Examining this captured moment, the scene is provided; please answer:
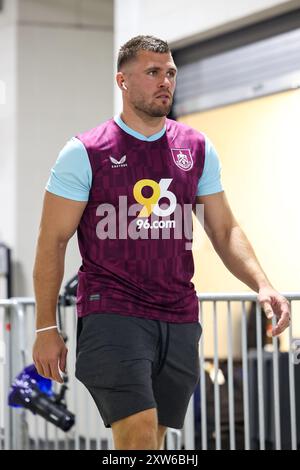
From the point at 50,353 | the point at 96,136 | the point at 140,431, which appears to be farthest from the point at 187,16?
the point at 140,431

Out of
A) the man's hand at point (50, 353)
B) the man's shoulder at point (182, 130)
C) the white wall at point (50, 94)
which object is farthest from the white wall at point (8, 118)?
the man's hand at point (50, 353)

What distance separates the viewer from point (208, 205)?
4.12m

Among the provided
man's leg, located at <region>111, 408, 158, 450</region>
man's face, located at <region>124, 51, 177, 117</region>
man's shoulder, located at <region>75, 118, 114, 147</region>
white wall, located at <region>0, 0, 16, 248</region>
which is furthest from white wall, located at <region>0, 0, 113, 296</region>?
man's leg, located at <region>111, 408, 158, 450</region>

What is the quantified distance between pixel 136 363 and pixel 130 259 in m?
0.40

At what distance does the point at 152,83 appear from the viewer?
3.87 metres

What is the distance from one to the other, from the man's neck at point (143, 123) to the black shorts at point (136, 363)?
754 mm

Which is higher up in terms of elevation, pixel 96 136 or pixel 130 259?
pixel 96 136

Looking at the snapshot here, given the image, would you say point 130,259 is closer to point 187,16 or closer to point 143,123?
point 143,123

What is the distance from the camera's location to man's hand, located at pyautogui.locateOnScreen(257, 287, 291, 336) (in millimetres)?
3754

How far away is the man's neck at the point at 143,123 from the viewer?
3.93m
